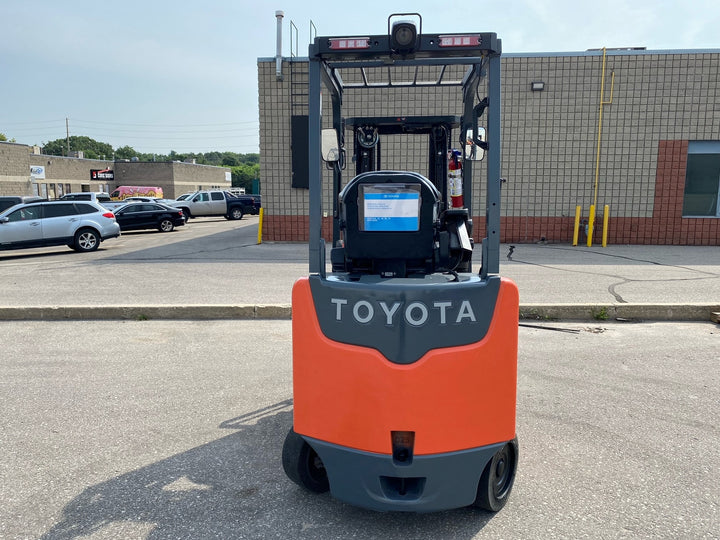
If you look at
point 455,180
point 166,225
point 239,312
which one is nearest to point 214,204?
point 166,225

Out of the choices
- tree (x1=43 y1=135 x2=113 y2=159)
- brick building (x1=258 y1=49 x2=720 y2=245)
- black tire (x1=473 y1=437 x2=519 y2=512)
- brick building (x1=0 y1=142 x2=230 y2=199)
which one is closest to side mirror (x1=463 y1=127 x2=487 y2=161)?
black tire (x1=473 y1=437 x2=519 y2=512)

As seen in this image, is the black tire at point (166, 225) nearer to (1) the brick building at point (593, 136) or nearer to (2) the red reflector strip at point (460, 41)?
(1) the brick building at point (593, 136)

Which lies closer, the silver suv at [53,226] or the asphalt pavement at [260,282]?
the asphalt pavement at [260,282]

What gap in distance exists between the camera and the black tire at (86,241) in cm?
1664

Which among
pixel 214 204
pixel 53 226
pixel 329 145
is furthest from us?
pixel 214 204

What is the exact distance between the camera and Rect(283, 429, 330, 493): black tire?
3.37m

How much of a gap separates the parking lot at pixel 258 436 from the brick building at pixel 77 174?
4290 cm

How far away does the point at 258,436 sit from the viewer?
423 centimetres

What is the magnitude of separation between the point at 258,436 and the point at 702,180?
1642 centimetres

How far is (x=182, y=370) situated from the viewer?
18.9 ft

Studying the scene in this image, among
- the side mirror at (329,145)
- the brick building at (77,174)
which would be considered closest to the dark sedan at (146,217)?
the side mirror at (329,145)

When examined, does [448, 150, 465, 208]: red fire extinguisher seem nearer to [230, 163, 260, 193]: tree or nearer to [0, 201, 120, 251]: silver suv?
[0, 201, 120, 251]: silver suv

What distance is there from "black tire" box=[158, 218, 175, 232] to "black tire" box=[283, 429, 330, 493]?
2267 centimetres

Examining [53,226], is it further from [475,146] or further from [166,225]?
[475,146]
